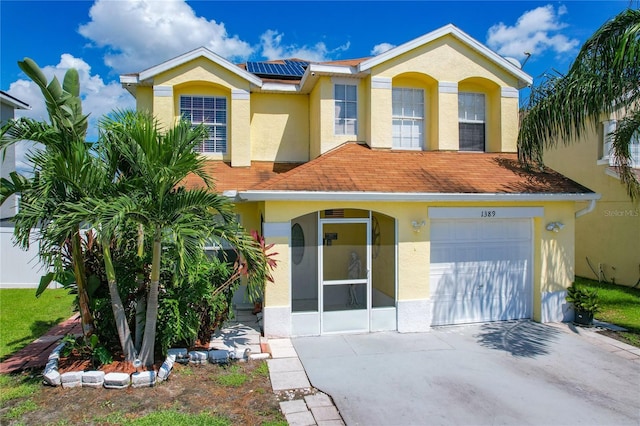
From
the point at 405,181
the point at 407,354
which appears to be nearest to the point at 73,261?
the point at 407,354

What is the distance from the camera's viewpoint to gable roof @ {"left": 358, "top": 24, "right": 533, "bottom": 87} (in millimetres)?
12633

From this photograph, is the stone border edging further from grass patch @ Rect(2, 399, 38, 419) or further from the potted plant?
the potted plant

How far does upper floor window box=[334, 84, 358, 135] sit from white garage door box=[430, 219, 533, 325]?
14.5 ft

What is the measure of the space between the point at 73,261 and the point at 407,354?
6.98 m

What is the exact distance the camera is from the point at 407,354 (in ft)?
28.8

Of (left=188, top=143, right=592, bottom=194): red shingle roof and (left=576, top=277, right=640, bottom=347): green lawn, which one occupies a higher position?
(left=188, top=143, right=592, bottom=194): red shingle roof

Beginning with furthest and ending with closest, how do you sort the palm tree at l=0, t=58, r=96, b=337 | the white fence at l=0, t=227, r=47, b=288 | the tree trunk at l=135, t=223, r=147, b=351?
1. the white fence at l=0, t=227, r=47, b=288
2. the tree trunk at l=135, t=223, r=147, b=351
3. the palm tree at l=0, t=58, r=96, b=337

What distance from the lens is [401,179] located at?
417 inches

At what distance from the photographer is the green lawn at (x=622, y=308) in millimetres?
10250

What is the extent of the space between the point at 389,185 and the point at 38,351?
28.8 ft

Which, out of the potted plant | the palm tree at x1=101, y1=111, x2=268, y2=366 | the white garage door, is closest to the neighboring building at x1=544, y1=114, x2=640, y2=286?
the potted plant

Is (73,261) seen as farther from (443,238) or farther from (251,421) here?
(443,238)

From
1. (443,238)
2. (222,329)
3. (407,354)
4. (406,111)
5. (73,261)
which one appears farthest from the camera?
(406,111)

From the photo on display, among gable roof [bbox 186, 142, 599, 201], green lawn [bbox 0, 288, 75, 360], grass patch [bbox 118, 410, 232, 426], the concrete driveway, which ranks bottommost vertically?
the concrete driveway
